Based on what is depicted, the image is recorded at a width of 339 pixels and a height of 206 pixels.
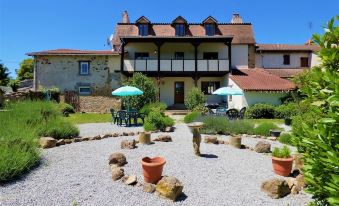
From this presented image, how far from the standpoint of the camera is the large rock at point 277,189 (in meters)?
4.99

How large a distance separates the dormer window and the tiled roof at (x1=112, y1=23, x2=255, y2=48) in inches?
18.3

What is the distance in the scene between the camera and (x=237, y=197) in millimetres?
4984

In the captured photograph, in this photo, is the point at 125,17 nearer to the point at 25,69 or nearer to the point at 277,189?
the point at 277,189

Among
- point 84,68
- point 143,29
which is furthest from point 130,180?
point 143,29

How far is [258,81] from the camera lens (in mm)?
22766

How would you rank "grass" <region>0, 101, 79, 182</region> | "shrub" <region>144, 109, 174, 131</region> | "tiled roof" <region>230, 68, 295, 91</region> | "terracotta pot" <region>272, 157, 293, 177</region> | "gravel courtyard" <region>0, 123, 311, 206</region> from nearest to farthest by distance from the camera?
1. "gravel courtyard" <region>0, 123, 311, 206</region>
2. "grass" <region>0, 101, 79, 182</region>
3. "terracotta pot" <region>272, 157, 293, 177</region>
4. "shrub" <region>144, 109, 174, 131</region>
5. "tiled roof" <region>230, 68, 295, 91</region>

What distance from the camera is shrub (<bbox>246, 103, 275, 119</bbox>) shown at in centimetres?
1950

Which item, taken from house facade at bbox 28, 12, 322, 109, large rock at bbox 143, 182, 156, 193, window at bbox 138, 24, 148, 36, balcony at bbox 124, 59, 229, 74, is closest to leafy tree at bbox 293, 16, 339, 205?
large rock at bbox 143, 182, 156, 193

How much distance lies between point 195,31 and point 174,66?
16.1 ft

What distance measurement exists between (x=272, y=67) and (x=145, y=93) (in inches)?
568

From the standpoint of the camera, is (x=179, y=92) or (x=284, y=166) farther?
(x=179, y=92)

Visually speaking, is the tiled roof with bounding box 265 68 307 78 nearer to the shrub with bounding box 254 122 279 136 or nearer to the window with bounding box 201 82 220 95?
the window with bounding box 201 82 220 95

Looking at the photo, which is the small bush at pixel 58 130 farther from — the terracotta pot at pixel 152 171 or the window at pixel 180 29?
the window at pixel 180 29

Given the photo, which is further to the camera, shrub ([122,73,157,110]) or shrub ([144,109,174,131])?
shrub ([122,73,157,110])
